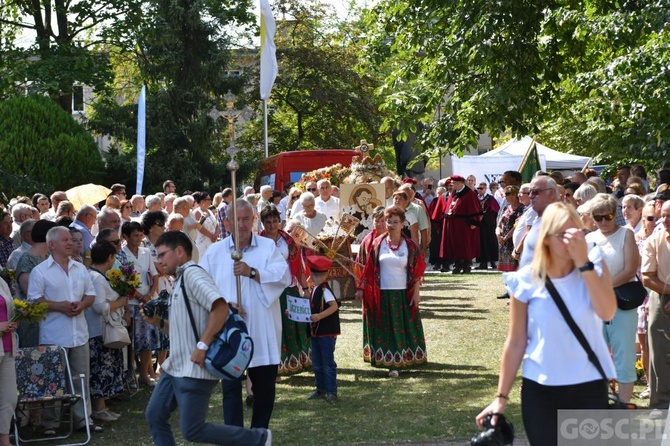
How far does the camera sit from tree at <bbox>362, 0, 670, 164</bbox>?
15.7 metres

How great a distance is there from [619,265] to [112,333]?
15.2 ft

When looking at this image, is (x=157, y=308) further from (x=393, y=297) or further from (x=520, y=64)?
(x=520, y=64)

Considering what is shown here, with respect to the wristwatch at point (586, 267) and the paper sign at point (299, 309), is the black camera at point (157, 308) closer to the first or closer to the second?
the paper sign at point (299, 309)

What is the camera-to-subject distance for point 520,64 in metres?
17.2

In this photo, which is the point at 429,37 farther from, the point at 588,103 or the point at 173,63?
the point at 173,63

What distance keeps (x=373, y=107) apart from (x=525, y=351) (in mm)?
38061

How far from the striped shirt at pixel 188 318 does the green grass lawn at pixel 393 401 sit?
2132mm

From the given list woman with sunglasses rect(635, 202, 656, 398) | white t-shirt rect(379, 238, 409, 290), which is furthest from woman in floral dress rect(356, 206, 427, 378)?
woman with sunglasses rect(635, 202, 656, 398)

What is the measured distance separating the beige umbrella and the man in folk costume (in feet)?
24.4

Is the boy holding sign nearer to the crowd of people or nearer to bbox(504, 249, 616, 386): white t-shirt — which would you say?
the crowd of people

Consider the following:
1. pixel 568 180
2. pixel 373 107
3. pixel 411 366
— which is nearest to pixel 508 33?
pixel 568 180

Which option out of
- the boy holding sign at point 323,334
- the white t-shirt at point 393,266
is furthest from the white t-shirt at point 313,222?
the boy holding sign at point 323,334

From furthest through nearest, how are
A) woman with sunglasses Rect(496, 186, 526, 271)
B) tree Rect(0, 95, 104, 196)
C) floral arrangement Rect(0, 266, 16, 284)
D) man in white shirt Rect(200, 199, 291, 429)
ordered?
tree Rect(0, 95, 104, 196) → woman with sunglasses Rect(496, 186, 526, 271) → floral arrangement Rect(0, 266, 16, 284) → man in white shirt Rect(200, 199, 291, 429)

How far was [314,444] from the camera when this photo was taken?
8797mm
